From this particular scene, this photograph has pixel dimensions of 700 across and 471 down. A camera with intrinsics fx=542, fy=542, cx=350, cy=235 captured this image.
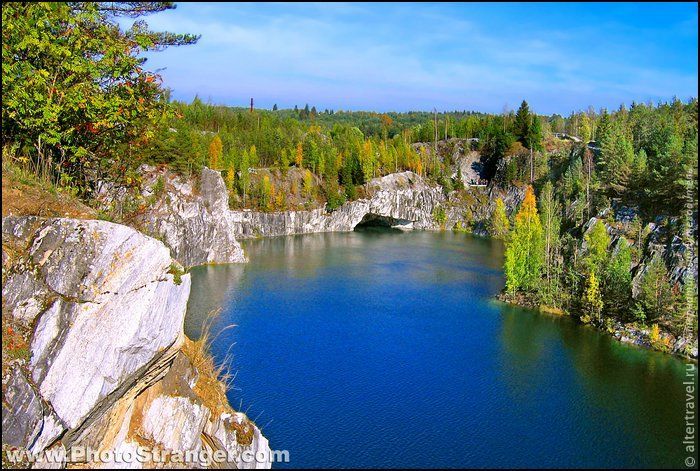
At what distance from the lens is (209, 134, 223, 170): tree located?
2353 inches

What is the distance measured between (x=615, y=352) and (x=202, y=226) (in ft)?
101

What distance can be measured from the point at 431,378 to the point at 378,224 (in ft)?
172

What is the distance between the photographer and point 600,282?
30.8 metres

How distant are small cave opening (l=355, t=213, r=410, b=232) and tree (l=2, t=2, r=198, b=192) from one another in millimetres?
56787

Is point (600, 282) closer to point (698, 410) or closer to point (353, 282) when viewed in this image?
point (698, 410)

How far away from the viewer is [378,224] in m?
73.8

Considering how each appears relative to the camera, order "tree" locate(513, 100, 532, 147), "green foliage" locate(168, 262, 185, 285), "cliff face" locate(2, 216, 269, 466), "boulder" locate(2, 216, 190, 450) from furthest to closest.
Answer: "tree" locate(513, 100, 532, 147), "green foliage" locate(168, 262, 185, 285), "boulder" locate(2, 216, 190, 450), "cliff face" locate(2, 216, 269, 466)

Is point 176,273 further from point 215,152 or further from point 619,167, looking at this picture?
point 215,152

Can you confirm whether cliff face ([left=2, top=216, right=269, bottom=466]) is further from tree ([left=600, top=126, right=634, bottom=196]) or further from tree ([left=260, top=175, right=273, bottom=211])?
tree ([left=260, top=175, right=273, bottom=211])

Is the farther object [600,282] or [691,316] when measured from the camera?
[600,282]

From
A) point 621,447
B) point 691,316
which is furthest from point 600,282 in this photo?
point 621,447

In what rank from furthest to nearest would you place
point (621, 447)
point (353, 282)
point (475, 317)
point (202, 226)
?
point (202, 226) < point (353, 282) < point (475, 317) < point (621, 447)

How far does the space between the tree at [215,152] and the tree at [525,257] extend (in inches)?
1426

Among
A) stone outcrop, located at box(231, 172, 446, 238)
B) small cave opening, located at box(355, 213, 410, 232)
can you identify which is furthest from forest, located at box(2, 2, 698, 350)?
small cave opening, located at box(355, 213, 410, 232)
